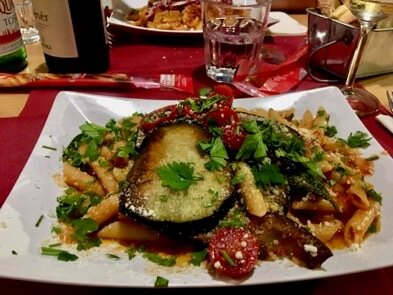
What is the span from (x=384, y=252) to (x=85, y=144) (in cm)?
69

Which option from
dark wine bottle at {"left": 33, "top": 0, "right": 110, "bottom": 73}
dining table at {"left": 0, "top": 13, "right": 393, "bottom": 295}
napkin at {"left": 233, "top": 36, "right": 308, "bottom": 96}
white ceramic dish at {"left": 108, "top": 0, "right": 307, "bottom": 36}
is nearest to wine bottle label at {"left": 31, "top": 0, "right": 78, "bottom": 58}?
dark wine bottle at {"left": 33, "top": 0, "right": 110, "bottom": 73}

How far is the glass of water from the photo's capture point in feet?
5.36

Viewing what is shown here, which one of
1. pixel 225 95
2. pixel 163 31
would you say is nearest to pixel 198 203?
pixel 225 95

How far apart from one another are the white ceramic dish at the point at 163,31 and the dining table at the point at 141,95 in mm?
47

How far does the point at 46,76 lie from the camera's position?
155 cm

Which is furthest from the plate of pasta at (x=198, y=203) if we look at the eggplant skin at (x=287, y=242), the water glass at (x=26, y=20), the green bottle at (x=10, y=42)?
the water glass at (x=26, y=20)

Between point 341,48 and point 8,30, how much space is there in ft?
3.73

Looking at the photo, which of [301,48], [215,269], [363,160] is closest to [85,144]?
[215,269]

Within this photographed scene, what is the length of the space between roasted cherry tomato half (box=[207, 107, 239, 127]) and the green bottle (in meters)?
0.91

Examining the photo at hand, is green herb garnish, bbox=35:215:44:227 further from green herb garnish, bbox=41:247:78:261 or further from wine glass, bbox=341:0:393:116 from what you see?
wine glass, bbox=341:0:393:116

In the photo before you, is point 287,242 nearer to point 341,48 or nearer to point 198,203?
point 198,203

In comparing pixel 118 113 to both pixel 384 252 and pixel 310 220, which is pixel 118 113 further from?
pixel 384 252

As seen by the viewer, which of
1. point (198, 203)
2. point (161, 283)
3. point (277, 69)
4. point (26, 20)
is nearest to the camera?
point (161, 283)

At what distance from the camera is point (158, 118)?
1.05 meters
